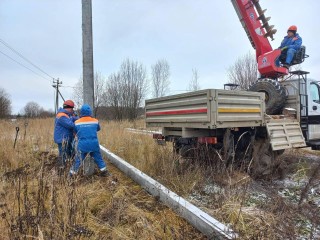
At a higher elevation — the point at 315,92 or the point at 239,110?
the point at 315,92

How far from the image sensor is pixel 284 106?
8039mm

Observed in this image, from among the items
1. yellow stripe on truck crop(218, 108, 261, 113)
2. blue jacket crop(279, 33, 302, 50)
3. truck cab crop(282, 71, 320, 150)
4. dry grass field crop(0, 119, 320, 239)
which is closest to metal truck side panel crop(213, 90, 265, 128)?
yellow stripe on truck crop(218, 108, 261, 113)

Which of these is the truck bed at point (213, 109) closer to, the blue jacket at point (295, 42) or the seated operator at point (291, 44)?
the seated operator at point (291, 44)

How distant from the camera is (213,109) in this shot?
526 centimetres

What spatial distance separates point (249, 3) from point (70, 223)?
349 inches

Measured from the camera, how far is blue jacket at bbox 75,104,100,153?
5562mm

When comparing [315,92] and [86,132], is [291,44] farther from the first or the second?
[86,132]

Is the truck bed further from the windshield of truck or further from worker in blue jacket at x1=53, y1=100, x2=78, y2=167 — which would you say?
the windshield of truck

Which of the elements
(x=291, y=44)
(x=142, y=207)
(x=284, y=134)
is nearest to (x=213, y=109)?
(x=142, y=207)

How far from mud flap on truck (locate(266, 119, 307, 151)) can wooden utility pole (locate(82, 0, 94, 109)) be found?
4.21 metres

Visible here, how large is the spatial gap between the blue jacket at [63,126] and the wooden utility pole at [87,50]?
0.67 m

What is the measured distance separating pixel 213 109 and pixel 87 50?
3347mm

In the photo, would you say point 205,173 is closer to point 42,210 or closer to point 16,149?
point 42,210

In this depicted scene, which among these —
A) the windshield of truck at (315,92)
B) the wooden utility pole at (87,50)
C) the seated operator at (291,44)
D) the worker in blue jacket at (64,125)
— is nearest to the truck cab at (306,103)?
the windshield of truck at (315,92)
